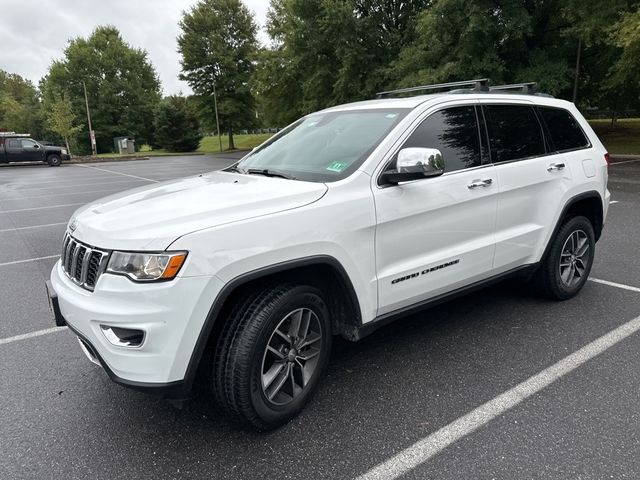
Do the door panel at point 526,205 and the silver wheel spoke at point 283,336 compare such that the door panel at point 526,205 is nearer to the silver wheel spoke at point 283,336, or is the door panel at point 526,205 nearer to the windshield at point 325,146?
the windshield at point 325,146

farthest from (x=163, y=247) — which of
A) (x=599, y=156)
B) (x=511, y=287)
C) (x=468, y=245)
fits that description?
(x=599, y=156)

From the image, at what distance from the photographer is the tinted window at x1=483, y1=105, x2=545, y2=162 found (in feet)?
11.8

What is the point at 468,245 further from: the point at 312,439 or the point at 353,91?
the point at 353,91

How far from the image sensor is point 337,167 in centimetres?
295

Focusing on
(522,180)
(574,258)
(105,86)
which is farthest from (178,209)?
(105,86)

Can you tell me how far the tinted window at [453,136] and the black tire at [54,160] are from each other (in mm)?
31302

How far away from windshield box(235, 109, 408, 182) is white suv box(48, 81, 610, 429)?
2cm

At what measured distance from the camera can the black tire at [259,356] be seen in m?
2.37

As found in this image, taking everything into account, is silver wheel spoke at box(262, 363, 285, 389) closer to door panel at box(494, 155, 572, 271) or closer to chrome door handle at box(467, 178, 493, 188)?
chrome door handle at box(467, 178, 493, 188)

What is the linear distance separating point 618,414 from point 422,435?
43.8 inches

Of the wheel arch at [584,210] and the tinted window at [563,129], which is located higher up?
the tinted window at [563,129]

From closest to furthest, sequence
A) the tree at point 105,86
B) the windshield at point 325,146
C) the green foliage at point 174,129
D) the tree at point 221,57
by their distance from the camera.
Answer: the windshield at point 325,146 < the tree at point 221,57 < the green foliage at point 174,129 < the tree at point 105,86

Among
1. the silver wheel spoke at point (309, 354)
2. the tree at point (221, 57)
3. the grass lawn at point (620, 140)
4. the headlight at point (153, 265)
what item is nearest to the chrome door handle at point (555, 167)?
the silver wheel spoke at point (309, 354)

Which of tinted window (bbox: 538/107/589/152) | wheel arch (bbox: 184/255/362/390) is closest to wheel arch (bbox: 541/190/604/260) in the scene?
tinted window (bbox: 538/107/589/152)
